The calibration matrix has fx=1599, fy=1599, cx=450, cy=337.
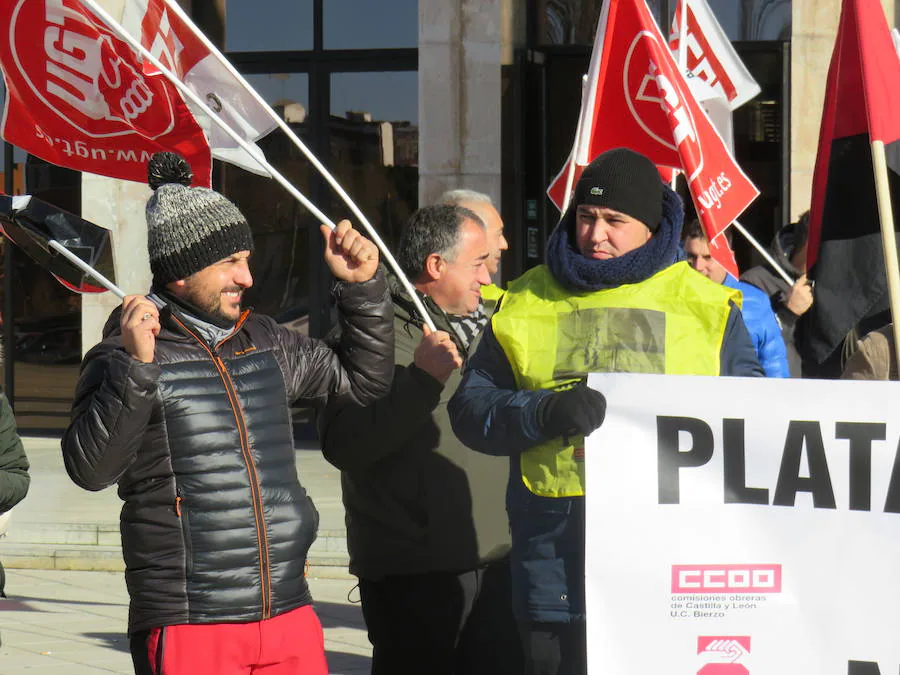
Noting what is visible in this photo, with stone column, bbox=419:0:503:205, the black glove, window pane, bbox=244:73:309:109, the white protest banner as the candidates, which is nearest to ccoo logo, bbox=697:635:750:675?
the white protest banner

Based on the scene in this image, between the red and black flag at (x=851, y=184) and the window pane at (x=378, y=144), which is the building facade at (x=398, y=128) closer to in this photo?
the window pane at (x=378, y=144)

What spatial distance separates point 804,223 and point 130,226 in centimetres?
711

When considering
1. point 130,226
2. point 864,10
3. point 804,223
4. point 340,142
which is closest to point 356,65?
point 340,142

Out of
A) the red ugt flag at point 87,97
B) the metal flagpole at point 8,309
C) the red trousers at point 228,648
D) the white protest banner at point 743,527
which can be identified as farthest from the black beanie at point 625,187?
the metal flagpole at point 8,309

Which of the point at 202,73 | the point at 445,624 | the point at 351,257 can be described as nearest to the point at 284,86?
the point at 202,73

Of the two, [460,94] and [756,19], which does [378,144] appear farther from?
[756,19]

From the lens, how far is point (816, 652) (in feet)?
12.3

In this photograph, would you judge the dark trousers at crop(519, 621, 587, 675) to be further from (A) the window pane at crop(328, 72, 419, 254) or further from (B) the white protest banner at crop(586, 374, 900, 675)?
(A) the window pane at crop(328, 72, 419, 254)

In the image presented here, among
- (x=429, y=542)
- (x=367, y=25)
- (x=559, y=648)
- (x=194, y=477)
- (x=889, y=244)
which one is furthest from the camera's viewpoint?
(x=367, y=25)

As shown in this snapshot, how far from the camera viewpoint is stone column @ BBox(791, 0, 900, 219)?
40.5 feet

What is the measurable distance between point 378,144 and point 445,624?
9.87 m

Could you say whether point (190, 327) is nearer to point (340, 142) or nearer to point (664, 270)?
point (664, 270)

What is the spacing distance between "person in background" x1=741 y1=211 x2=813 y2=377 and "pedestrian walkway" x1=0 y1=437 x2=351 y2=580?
9.02 ft

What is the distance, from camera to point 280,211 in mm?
14234
